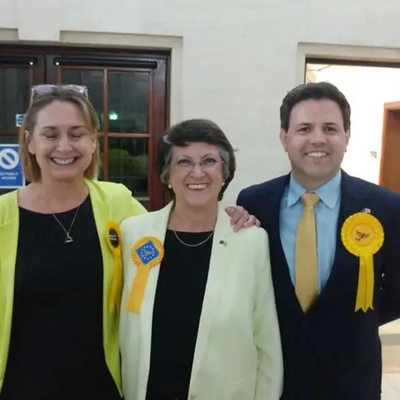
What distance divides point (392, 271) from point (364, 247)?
6.4 inches

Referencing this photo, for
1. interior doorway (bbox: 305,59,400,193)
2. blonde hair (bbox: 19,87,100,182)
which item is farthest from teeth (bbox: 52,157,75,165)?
interior doorway (bbox: 305,59,400,193)

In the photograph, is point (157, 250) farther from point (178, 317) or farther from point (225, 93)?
point (225, 93)

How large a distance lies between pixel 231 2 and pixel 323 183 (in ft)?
6.12

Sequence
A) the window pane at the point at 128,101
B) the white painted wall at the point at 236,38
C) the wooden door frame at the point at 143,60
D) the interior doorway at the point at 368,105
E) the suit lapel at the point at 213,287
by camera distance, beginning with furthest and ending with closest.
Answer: the interior doorway at the point at 368,105 < the window pane at the point at 128,101 < the wooden door frame at the point at 143,60 < the white painted wall at the point at 236,38 < the suit lapel at the point at 213,287

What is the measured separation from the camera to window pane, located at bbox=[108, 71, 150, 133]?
3.11m

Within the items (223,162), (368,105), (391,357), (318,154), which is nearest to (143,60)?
(223,162)

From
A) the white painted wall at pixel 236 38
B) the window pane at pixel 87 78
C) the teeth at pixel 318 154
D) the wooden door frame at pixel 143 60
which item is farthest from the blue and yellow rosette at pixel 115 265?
the window pane at pixel 87 78

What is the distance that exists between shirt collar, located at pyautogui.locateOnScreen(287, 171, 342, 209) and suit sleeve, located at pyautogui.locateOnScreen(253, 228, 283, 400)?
167 millimetres

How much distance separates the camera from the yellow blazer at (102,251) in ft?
4.51

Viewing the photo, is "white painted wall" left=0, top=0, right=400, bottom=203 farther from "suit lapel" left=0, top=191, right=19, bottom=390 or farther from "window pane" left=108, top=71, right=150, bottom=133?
"suit lapel" left=0, top=191, right=19, bottom=390

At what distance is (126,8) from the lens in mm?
2891

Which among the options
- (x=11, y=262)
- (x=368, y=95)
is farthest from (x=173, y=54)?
(x=368, y=95)

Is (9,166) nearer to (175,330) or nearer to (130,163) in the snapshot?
(130,163)

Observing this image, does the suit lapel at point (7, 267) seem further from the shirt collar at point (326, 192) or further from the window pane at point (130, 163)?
the window pane at point (130, 163)
